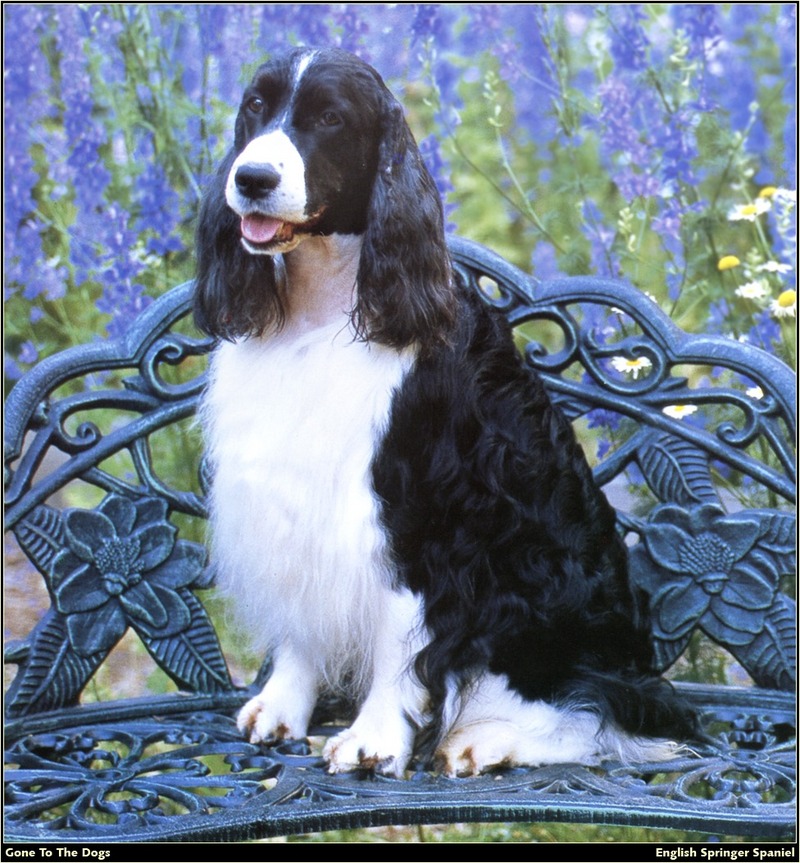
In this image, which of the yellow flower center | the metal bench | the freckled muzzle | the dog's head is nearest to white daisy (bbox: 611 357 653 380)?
the metal bench

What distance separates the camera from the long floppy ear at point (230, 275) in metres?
2.54

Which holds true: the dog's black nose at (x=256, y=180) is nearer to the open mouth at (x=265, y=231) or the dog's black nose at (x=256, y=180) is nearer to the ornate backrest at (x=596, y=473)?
the open mouth at (x=265, y=231)

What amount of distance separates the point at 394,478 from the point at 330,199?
1.81ft

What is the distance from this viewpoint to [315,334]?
8.36 ft

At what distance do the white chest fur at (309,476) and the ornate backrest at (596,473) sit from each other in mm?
363

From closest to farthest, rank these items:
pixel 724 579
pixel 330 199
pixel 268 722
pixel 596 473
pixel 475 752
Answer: pixel 330 199
pixel 475 752
pixel 268 722
pixel 724 579
pixel 596 473

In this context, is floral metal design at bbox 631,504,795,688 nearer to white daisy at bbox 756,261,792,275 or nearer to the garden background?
the garden background

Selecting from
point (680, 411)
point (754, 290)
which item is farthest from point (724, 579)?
point (754, 290)

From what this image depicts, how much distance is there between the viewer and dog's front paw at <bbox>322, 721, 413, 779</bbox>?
98.0 inches

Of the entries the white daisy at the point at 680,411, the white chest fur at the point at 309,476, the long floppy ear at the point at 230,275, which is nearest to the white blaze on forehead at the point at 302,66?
the long floppy ear at the point at 230,275

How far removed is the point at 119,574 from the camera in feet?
9.48

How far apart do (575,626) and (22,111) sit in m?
2.10

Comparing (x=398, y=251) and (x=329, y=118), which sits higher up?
(x=329, y=118)

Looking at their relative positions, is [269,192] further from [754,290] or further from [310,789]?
[754,290]
